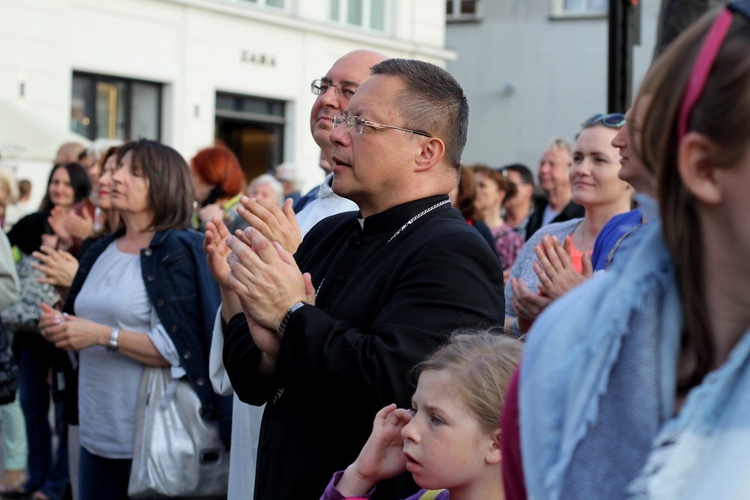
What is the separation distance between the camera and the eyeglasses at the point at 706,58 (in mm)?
1176

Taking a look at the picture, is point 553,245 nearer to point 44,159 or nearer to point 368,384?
point 368,384

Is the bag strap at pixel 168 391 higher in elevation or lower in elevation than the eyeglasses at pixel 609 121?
lower

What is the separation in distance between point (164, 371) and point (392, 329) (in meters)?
2.36

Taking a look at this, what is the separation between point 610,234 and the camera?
401cm

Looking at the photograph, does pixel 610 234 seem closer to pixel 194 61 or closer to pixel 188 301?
pixel 188 301

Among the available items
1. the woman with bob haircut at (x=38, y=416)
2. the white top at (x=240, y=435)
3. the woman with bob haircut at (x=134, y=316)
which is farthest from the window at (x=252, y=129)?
the white top at (x=240, y=435)

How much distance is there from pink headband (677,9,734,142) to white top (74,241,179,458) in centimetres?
362

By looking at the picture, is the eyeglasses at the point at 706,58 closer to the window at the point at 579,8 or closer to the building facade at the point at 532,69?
the building facade at the point at 532,69

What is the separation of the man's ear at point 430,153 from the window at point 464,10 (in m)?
24.7

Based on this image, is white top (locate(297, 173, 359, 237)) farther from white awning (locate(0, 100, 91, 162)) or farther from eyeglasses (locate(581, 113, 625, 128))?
white awning (locate(0, 100, 91, 162))

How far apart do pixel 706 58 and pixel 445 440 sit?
3.99 feet

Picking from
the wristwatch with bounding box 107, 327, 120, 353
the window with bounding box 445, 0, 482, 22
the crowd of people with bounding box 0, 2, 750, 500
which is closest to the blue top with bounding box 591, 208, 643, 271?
the crowd of people with bounding box 0, 2, 750, 500

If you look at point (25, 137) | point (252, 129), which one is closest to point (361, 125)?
point (25, 137)

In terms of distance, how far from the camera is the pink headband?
1.17 meters
